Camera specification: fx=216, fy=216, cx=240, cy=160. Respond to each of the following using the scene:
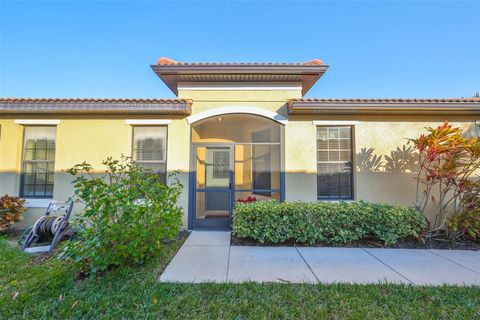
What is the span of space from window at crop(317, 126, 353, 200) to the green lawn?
3.57 metres

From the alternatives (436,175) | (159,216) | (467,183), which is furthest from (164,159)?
(467,183)

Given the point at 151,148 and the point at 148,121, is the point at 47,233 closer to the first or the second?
the point at 151,148

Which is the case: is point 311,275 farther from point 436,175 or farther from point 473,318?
point 436,175

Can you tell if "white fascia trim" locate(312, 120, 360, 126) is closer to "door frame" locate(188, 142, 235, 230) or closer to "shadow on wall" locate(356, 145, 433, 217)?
"shadow on wall" locate(356, 145, 433, 217)

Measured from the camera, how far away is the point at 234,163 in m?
6.80

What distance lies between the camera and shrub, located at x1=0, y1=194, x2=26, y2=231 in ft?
18.4

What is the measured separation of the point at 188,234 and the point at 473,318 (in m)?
5.40

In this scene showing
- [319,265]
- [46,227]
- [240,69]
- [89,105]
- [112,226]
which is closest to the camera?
[112,226]

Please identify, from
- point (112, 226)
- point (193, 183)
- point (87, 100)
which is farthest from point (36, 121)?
point (112, 226)

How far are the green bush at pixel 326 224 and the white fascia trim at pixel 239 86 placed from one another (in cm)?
362

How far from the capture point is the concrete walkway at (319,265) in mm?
3531

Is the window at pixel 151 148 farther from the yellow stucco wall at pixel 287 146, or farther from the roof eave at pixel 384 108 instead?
the roof eave at pixel 384 108

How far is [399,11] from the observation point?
7.80m

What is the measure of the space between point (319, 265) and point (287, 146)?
3405 mm
